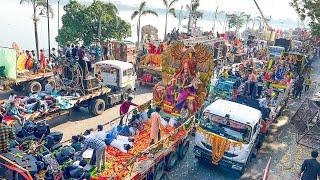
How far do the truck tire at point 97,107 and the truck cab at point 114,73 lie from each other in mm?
1551

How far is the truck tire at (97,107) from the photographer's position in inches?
669

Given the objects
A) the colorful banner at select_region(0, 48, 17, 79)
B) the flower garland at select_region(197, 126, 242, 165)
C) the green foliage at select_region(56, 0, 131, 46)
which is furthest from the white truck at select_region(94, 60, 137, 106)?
the green foliage at select_region(56, 0, 131, 46)

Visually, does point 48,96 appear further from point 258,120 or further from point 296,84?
point 296,84

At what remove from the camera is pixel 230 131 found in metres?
11.8

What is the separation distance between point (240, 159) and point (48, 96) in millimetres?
8842

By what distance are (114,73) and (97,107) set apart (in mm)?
2378

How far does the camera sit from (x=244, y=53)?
1420 inches

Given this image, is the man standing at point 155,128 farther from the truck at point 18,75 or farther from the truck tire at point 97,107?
the truck at point 18,75

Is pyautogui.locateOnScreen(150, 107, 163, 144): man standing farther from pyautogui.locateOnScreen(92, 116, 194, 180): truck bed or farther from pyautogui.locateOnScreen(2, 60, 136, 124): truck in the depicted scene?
pyautogui.locateOnScreen(2, 60, 136, 124): truck

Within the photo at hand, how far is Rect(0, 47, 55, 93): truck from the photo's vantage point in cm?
1716

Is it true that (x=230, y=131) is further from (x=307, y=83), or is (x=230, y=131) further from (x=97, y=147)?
(x=307, y=83)

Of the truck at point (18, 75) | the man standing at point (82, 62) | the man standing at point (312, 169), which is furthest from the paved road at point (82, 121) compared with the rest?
the man standing at point (312, 169)

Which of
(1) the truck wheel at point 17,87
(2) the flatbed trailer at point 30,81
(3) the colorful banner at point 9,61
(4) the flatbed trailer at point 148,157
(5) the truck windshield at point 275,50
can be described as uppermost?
(5) the truck windshield at point 275,50

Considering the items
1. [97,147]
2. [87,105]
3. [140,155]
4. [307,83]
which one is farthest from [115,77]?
[307,83]
